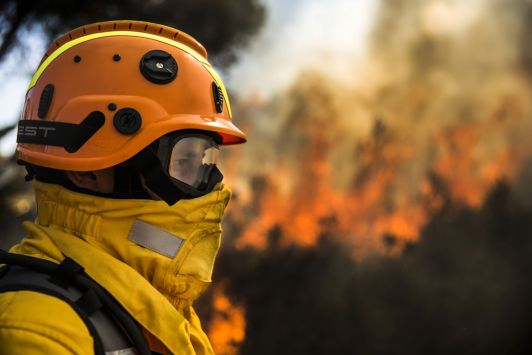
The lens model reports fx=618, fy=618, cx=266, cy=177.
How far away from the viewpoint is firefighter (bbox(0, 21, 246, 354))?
1884 mm

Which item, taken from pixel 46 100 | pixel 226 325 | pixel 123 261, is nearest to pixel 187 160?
pixel 123 261

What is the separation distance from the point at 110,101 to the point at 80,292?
74 cm

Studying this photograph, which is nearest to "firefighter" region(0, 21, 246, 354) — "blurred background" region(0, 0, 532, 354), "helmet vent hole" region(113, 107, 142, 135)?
"helmet vent hole" region(113, 107, 142, 135)

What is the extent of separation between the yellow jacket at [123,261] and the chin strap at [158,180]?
3 cm

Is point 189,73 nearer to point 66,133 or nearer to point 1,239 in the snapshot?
point 66,133

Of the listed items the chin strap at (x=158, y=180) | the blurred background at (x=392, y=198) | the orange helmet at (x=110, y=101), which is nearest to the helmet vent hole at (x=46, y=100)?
the orange helmet at (x=110, y=101)

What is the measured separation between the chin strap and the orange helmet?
4cm

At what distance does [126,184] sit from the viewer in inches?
85.7

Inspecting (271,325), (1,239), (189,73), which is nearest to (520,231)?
(271,325)

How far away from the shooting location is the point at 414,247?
59.7 ft

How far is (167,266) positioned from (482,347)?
17469 mm

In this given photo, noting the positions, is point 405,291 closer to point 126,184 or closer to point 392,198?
point 392,198

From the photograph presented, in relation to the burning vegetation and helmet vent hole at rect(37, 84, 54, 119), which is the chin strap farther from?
the burning vegetation

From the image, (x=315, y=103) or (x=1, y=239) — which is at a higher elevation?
(x=315, y=103)
